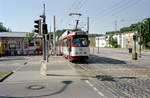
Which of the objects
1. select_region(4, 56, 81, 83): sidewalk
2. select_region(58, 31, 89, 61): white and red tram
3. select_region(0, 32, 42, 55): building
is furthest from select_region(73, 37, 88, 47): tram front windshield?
select_region(0, 32, 42, 55): building

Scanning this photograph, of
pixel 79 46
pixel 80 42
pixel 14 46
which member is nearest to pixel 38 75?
pixel 79 46

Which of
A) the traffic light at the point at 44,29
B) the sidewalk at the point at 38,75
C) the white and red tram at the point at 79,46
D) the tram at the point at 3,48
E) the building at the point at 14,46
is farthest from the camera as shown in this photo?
the building at the point at 14,46

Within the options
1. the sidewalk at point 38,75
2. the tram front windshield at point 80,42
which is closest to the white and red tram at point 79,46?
the tram front windshield at point 80,42

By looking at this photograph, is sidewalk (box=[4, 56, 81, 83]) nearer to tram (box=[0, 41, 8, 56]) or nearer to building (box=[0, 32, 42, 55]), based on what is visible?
tram (box=[0, 41, 8, 56])

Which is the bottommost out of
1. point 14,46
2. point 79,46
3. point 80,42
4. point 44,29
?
point 79,46

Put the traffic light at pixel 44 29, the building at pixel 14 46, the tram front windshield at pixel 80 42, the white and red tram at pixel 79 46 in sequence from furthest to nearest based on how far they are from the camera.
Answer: the building at pixel 14 46 → the tram front windshield at pixel 80 42 → the white and red tram at pixel 79 46 → the traffic light at pixel 44 29

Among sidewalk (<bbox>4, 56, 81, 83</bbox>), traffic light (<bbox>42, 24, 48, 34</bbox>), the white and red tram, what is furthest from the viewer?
the white and red tram

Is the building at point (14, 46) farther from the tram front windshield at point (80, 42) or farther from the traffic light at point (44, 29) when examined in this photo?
the traffic light at point (44, 29)

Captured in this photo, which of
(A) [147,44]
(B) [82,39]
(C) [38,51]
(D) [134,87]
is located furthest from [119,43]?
(D) [134,87]

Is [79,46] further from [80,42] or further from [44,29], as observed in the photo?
[44,29]

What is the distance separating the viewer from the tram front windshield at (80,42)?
20.3 meters

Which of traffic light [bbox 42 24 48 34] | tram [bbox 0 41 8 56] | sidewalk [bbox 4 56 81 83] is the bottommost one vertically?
sidewalk [bbox 4 56 81 83]

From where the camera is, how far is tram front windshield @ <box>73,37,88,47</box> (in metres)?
20.3

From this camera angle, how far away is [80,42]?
20.5 m
